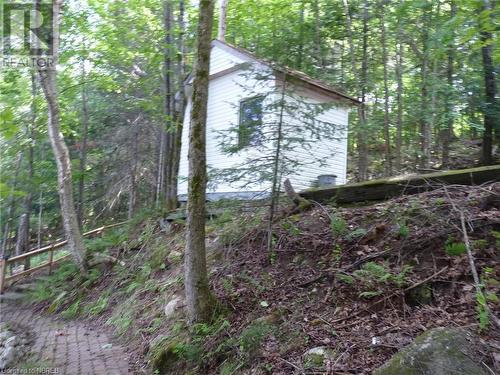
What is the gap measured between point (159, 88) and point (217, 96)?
3121 mm

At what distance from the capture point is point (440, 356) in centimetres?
339

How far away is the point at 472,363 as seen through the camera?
10.9 ft

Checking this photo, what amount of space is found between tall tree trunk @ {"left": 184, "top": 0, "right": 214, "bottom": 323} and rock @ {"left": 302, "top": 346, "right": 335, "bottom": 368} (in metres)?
1.84

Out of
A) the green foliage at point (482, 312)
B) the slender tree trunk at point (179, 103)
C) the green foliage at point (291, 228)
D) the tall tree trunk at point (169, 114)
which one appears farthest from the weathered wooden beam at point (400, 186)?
the slender tree trunk at point (179, 103)

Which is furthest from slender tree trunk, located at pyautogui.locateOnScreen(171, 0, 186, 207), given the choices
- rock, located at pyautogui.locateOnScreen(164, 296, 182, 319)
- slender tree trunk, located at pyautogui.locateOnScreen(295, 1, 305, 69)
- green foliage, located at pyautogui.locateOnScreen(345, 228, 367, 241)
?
green foliage, located at pyautogui.locateOnScreen(345, 228, 367, 241)

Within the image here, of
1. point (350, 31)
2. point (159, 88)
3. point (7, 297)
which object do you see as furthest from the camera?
Answer: point (159, 88)

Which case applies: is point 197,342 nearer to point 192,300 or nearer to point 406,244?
point 192,300

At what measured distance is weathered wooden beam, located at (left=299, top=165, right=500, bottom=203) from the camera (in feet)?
20.3

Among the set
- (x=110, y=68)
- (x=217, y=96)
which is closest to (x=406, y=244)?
(x=217, y=96)

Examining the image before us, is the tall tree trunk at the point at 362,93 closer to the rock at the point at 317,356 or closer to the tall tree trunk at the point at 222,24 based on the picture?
the tall tree trunk at the point at 222,24

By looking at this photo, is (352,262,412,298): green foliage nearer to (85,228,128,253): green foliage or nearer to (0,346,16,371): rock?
(0,346,16,371): rock

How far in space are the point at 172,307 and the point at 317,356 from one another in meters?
3.20

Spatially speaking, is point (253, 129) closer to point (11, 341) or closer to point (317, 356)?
point (317, 356)

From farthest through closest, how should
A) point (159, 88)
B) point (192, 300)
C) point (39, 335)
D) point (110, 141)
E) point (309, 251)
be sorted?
point (110, 141), point (159, 88), point (39, 335), point (309, 251), point (192, 300)
